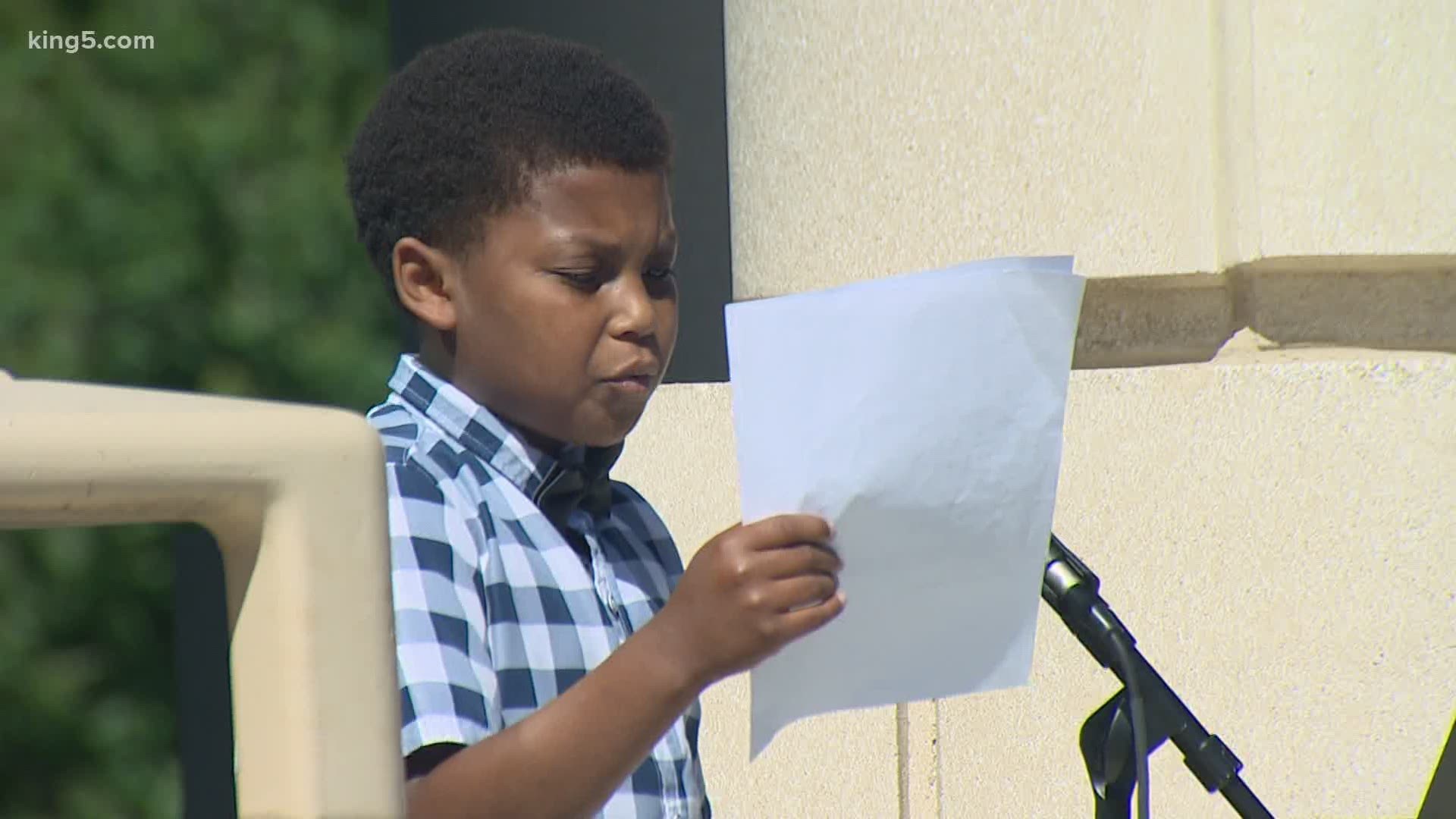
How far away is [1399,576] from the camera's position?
2.43 m

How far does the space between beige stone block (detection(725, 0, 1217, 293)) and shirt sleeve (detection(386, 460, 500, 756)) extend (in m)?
1.40

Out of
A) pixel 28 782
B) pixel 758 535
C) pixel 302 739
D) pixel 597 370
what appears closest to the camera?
pixel 302 739

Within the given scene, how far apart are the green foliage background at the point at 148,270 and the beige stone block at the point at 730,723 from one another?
2.74ft

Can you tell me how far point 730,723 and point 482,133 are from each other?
146 cm

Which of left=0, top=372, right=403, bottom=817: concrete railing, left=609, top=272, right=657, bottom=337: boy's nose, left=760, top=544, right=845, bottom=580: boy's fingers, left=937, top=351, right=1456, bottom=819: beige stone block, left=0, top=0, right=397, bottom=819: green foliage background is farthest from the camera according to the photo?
left=0, top=0, right=397, bottom=819: green foliage background

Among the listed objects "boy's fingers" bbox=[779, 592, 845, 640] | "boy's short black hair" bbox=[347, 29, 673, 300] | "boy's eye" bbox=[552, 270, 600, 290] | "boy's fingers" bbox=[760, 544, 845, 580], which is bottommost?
"boy's fingers" bbox=[779, 592, 845, 640]

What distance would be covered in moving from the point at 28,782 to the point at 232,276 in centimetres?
97

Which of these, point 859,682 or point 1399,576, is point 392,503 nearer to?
point 859,682

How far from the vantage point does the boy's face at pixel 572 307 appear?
1466 mm

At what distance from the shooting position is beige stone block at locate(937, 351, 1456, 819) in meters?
2.42

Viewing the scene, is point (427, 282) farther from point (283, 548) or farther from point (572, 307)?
point (283, 548)

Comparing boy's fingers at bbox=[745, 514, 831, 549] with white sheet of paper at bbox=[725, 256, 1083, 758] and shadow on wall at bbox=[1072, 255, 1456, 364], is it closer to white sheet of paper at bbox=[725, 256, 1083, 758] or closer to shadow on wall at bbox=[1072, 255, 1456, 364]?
white sheet of paper at bbox=[725, 256, 1083, 758]

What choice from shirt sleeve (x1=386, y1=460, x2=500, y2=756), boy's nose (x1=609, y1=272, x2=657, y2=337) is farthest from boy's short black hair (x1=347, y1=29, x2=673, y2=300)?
shirt sleeve (x1=386, y1=460, x2=500, y2=756)

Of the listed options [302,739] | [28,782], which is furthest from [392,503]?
[28,782]
